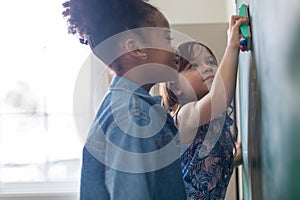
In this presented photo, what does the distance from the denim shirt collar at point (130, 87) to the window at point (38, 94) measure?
1.19 metres

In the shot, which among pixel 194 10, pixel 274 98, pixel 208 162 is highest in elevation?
pixel 194 10

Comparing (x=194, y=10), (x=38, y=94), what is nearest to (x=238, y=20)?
(x=194, y=10)

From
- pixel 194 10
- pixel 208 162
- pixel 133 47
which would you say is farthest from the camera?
pixel 194 10

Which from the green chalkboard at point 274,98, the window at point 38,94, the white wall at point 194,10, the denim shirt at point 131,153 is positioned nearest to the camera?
the green chalkboard at point 274,98

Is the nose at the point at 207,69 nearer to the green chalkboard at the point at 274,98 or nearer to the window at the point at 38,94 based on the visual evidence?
the green chalkboard at the point at 274,98

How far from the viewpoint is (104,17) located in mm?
808

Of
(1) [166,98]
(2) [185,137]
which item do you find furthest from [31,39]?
(2) [185,137]

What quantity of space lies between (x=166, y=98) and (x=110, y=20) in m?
0.42

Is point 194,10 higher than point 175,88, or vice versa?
point 194,10

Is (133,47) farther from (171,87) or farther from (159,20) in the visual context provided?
(171,87)

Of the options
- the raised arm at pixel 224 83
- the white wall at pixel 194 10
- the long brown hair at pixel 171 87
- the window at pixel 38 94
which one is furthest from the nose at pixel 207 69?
the window at pixel 38 94

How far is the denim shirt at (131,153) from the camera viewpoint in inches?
28.3

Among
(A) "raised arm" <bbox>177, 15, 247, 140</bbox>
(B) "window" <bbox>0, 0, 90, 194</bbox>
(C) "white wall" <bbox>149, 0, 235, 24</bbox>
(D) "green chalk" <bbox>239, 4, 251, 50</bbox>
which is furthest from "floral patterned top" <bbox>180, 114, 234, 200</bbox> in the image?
(B) "window" <bbox>0, 0, 90, 194</bbox>

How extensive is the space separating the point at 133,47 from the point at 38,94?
126cm
